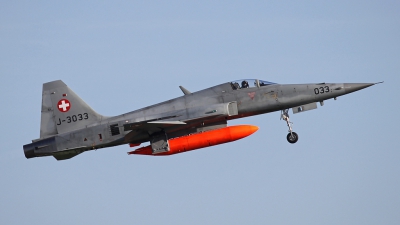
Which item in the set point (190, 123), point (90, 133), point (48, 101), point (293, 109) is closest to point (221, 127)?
point (190, 123)

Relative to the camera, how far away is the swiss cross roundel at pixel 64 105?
33156 millimetres

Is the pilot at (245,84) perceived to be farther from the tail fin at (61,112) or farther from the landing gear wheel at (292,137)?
the tail fin at (61,112)

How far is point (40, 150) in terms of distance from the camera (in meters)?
32.5

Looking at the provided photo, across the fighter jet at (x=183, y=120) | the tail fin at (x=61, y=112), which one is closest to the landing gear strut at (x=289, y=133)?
the fighter jet at (x=183, y=120)

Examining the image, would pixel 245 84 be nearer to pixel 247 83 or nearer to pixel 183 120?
pixel 247 83

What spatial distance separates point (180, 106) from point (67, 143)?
5438mm

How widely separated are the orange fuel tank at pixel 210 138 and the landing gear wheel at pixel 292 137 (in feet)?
5.21

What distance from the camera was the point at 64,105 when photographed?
109 feet

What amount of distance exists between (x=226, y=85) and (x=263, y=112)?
2.05 meters

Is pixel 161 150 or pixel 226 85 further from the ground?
pixel 226 85

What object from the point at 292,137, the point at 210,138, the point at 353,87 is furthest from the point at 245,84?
the point at 353,87

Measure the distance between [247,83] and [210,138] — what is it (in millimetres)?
3014

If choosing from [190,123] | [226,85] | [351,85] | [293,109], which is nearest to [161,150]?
[190,123]

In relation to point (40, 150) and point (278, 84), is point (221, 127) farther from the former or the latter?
point (40, 150)
